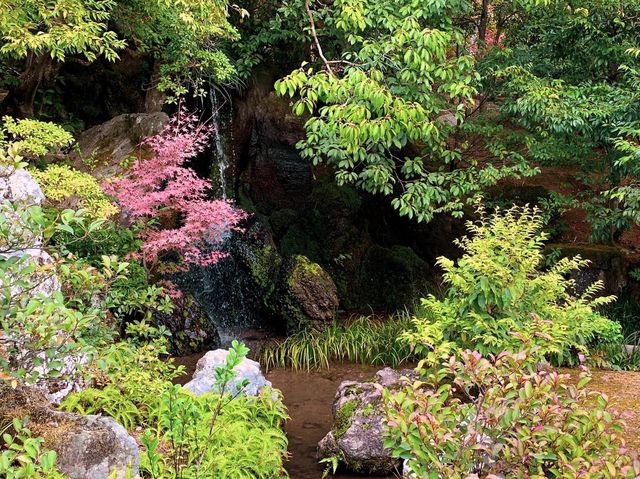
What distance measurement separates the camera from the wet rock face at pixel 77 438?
3.48 metres

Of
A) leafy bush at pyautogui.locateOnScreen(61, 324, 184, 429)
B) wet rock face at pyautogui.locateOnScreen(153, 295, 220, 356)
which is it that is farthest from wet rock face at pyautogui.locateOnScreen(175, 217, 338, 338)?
leafy bush at pyautogui.locateOnScreen(61, 324, 184, 429)

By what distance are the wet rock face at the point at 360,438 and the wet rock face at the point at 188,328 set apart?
11.4 ft

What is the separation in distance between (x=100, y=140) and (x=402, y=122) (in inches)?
195

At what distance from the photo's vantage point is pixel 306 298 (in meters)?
9.10

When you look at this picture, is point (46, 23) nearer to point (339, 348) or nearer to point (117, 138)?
point (117, 138)

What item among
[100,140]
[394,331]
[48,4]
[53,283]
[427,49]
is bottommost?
[394,331]

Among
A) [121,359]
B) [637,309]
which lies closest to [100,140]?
[121,359]

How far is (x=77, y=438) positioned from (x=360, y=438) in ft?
8.52

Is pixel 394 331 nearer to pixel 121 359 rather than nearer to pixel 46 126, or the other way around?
pixel 121 359

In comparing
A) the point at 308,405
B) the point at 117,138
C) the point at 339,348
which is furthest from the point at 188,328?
the point at 117,138

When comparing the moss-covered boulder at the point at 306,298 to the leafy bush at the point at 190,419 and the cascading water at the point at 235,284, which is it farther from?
the leafy bush at the point at 190,419

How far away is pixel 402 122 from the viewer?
20.1ft

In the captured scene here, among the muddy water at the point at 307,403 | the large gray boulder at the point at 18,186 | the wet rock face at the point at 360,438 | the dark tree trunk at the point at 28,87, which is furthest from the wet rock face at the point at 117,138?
the wet rock face at the point at 360,438

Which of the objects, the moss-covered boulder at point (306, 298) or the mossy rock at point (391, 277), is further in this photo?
the mossy rock at point (391, 277)
